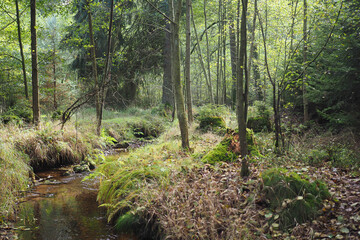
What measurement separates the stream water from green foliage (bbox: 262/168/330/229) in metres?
2.05

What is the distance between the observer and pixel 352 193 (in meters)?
3.21

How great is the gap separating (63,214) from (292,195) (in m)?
3.65

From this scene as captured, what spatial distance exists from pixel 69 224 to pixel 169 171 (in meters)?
1.78

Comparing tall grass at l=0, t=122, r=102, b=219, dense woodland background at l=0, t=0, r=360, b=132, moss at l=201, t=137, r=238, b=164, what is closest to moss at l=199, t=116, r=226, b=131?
dense woodland background at l=0, t=0, r=360, b=132

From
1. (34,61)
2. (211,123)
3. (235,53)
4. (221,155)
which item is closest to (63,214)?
(221,155)

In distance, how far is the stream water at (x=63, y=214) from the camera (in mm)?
3701

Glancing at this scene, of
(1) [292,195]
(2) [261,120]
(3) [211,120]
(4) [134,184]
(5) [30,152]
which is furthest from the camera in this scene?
(3) [211,120]

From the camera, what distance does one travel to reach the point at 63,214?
172 inches

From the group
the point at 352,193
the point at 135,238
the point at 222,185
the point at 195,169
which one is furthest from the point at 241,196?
the point at 135,238

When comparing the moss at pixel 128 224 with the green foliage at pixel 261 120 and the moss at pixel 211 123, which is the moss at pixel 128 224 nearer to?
the moss at pixel 211 123

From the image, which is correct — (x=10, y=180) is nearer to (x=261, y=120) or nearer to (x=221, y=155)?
(x=221, y=155)

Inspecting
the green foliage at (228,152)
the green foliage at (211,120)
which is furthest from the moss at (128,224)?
the green foliage at (211,120)

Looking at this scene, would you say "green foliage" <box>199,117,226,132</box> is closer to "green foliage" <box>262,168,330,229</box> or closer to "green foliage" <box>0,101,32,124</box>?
"green foliage" <box>262,168,330,229</box>

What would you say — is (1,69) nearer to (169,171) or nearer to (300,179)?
(169,171)
